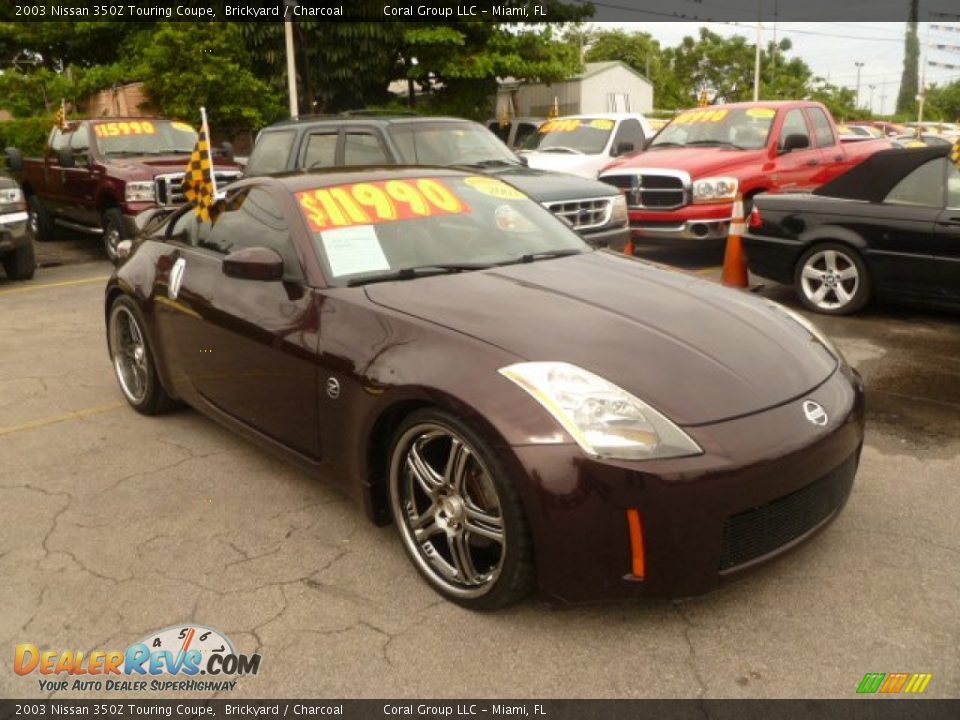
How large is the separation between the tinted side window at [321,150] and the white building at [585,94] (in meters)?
22.0

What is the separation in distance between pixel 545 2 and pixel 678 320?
81.8 feet

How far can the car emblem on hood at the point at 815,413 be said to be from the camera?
2973 mm

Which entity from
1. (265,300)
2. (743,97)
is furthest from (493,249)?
(743,97)

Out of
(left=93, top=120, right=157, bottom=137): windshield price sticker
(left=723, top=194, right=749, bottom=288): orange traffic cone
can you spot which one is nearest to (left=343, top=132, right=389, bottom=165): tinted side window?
(left=723, top=194, right=749, bottom=288): orange traffic cone

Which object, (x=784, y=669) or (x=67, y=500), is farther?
(x=67, y=500)

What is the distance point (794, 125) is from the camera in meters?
10.8

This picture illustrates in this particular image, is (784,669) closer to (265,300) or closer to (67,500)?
(265,300)

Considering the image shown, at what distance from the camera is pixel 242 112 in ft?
69.6

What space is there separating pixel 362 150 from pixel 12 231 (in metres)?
4.03

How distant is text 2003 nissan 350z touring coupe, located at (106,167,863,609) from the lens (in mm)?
2717

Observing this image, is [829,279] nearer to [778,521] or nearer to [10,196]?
[778,521]

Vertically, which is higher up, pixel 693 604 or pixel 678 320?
pixel 678 320

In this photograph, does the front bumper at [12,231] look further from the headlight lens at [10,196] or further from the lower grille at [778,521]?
the lower grille at [778,521]

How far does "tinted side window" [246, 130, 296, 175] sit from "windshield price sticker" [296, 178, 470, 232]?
5.18m
